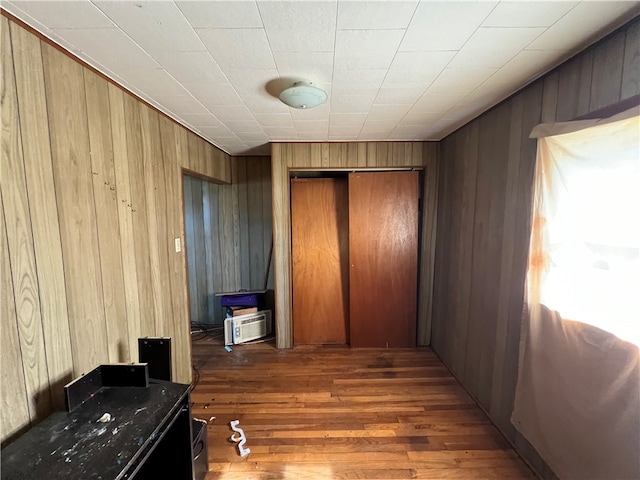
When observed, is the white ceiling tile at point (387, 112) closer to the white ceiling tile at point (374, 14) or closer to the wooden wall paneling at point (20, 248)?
the white ceiling tile at point (374, 14)

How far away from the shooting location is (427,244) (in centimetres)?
288

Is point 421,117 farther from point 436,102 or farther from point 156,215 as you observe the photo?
point 156,215

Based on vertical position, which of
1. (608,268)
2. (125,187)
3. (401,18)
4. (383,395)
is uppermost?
(401,18)

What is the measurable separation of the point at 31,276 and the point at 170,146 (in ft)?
4.31

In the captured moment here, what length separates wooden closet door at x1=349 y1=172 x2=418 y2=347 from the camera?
2822mm

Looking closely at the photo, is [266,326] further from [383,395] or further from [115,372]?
[115,372]

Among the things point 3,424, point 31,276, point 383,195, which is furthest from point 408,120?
point 3,424

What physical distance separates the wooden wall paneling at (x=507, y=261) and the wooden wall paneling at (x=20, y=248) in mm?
2371

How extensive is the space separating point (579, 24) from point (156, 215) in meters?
2.38

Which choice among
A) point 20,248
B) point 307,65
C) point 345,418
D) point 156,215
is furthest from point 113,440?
point 307,65

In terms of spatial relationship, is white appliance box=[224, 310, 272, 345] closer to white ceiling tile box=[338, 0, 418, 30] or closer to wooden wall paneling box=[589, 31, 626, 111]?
white ceiling tile box=[338, 0, 418, 30]

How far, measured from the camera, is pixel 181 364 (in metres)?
2.17

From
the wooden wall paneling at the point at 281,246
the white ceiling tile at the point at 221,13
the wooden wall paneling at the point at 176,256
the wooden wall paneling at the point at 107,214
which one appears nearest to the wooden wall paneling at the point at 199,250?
the wooden wall paneling at the point at 281,246

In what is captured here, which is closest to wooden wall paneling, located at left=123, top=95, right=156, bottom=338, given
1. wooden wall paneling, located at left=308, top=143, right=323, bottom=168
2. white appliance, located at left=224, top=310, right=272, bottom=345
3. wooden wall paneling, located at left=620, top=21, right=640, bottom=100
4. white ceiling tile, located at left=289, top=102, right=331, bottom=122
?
white ceiling tile, located at left=289, top=102, right=331, bottom=122
